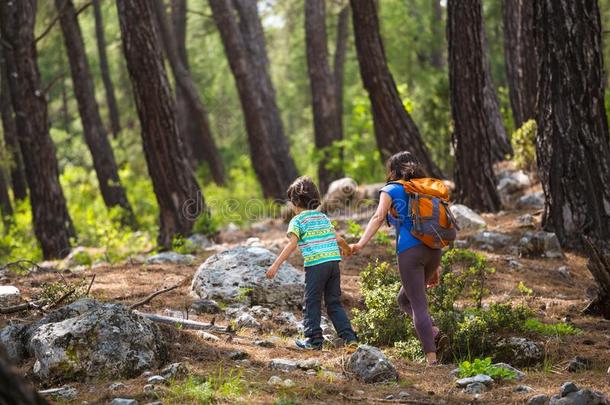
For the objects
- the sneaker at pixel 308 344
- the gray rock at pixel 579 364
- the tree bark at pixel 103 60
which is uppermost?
the tree bark at pixel 103 60

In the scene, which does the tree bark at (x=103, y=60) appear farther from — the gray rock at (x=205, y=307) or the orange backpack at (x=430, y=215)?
the orange backpack at (x=430, y=215)

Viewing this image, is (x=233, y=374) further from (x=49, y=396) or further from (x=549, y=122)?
(x=549, y=122)

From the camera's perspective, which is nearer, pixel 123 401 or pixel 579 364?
pixel 123 401

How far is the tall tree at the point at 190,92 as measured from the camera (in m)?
22.3

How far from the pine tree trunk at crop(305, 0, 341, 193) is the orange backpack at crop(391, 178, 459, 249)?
1296 cm

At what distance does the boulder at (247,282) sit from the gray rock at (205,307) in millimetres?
183

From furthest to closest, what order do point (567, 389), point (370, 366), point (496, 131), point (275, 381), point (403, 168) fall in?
point (496, 131)
point (403, 168)
point (370, 366)
point (275, 381)
point (567, 389)

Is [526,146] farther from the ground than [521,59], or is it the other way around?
[521,59]

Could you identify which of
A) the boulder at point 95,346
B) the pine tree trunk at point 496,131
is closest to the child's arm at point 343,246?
the boulder at point 95,346

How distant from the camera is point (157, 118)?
11953 millimetres

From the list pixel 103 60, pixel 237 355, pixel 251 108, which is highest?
pixel 103 60

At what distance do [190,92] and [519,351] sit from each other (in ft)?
60.3

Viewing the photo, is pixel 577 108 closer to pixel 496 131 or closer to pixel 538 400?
pixel 538 400

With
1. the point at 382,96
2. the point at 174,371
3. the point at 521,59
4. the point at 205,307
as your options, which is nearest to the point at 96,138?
the point at 382,96
